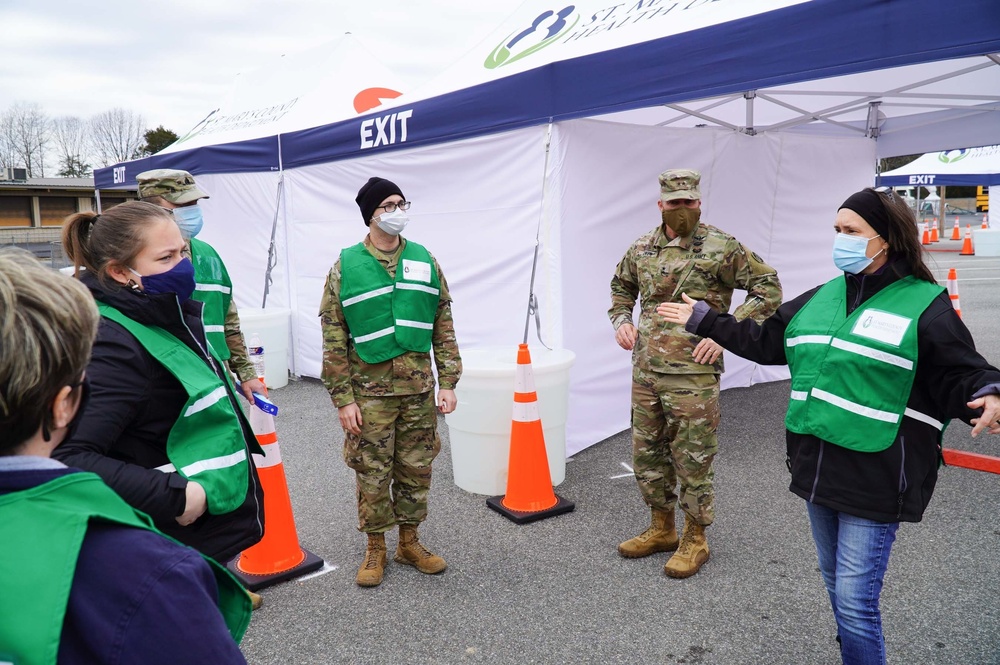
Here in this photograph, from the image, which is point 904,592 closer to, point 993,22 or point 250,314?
point 993,22

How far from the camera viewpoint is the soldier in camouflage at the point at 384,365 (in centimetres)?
342

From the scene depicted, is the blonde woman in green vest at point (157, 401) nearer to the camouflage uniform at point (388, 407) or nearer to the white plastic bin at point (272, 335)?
the camouflage uniform at point (388, 407)

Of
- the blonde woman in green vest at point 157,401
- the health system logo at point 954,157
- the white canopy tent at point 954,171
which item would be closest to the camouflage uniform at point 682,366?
the blonde woman in green vest at point 157,401

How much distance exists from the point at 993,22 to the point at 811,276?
4.65 metres

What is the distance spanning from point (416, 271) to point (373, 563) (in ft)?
4.80

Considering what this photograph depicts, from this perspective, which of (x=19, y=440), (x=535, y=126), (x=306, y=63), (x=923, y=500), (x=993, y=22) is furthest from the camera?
(x=306, y=63)

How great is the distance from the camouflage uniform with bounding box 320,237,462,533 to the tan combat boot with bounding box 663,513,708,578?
1.28 metres

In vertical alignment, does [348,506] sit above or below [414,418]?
below

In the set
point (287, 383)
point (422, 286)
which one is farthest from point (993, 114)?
point (287, 383)

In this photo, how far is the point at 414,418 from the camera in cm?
355

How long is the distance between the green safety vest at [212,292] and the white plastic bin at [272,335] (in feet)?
11.4

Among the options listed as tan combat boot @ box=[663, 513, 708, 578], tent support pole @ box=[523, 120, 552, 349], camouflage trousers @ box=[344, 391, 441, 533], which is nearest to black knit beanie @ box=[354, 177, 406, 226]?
camouflage trousers @ box=[344, 391, 441, 533]

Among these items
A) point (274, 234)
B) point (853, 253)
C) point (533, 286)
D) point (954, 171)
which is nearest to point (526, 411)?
point (533, 286)

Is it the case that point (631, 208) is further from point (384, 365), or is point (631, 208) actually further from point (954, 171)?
point (954, 171)
